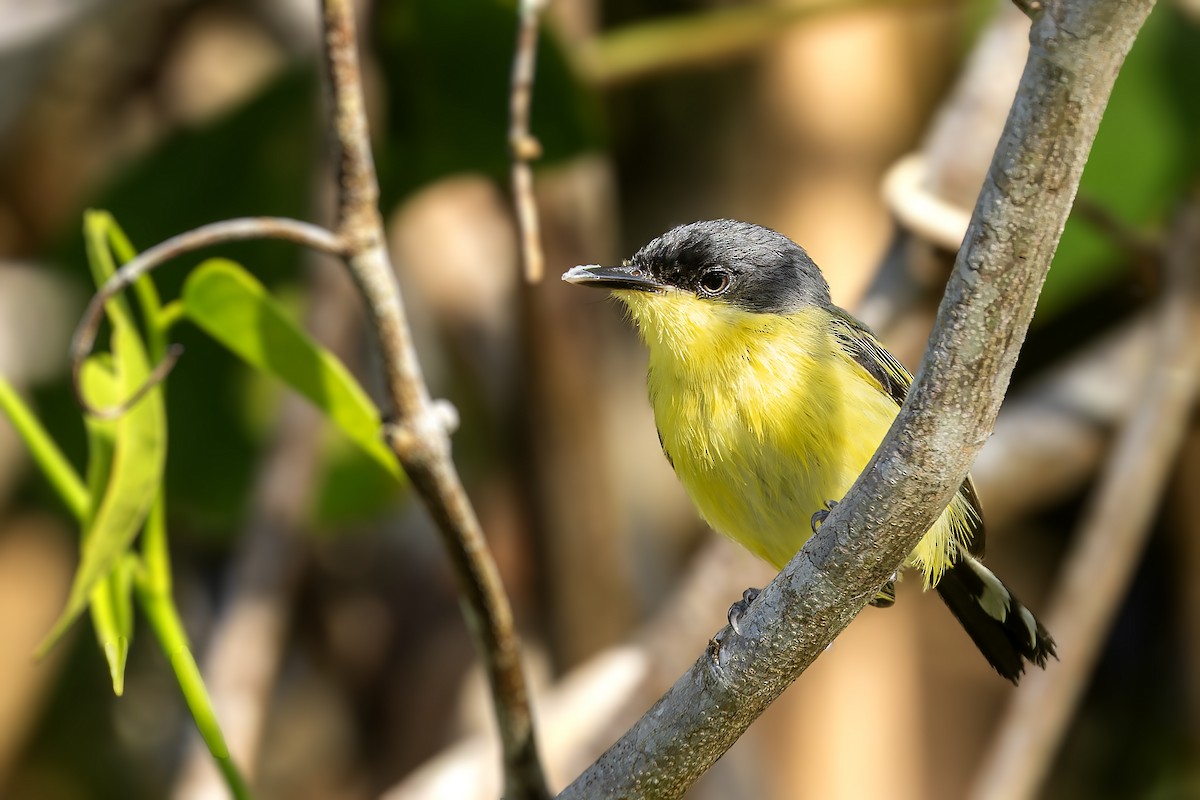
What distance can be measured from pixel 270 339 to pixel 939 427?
79 cm

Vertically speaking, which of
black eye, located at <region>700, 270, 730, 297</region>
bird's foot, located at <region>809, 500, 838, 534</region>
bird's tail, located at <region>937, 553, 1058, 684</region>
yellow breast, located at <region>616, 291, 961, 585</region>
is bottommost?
bird's tail, located at <region>937, 553, 1058, 684</region>

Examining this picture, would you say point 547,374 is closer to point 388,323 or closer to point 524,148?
point 524,148

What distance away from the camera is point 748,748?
3453 millimetres

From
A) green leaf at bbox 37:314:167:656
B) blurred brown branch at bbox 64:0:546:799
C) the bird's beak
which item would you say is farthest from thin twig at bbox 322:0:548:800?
the bird's beak

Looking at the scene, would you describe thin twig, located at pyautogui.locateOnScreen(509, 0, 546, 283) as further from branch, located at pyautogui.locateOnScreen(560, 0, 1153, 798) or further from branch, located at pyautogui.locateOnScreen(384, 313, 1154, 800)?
branch, located at pyautogui.locateOnScreen(384, 313, 1154, 800)

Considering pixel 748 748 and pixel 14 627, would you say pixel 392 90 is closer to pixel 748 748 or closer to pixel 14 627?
pixel 748 748

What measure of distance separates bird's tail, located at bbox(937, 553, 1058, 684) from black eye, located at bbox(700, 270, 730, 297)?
1.70ft

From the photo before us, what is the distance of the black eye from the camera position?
6.15 ft

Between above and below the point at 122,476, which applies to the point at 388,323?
above

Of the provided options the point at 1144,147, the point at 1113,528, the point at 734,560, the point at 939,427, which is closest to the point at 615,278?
the point at 939,427

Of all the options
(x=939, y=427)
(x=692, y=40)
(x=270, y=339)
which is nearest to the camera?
(x=939, y=427)

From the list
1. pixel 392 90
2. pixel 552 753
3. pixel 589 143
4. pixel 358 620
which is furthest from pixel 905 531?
pixel 358 620

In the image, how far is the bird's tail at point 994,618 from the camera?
179 centimetres

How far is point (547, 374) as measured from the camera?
3359mm
